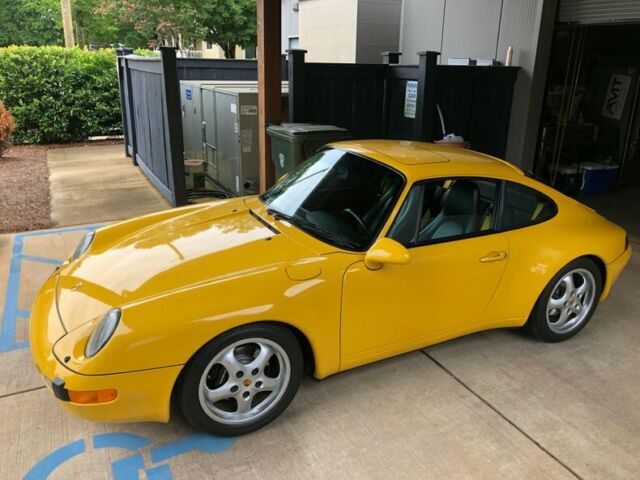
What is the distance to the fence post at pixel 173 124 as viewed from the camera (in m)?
6.78

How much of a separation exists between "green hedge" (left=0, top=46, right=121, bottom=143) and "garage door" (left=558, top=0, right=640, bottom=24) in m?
10.2

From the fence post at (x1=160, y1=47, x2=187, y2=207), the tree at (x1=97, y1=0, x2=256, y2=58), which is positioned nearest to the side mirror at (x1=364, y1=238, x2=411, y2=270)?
the fence post at (x1=160, y1=47, x2=187, y2=207)

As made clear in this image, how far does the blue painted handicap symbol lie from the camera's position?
270 cm

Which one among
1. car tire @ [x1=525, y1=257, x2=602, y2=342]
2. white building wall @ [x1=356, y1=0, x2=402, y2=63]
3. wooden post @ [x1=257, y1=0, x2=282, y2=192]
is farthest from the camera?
white building wall @ [x1=356, y1=0, x2=402, y2=63]

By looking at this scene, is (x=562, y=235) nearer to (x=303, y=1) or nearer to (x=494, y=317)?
(x=494, y=317)

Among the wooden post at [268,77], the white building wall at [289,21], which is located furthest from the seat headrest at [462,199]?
the white building wall at [289,21]

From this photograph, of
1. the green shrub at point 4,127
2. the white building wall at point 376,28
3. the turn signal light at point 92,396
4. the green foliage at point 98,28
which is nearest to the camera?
the turn signal light at point 92,396

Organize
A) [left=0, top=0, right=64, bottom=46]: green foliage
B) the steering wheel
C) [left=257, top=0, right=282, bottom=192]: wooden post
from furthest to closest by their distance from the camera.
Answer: [left=0, top=0, right=64, bottom=46]: green foliage < [left=257, top=0, right=282, bottom=192]: wooden post < the steering wheel

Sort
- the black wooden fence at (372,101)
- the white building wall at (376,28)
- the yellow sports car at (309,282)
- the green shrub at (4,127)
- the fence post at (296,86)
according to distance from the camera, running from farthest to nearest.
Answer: the white building wall at (376,28), the green shrub at (4,127), the black wooden fence at (372,101), the fence post at (296,86), the yellow sports car at (309,282)

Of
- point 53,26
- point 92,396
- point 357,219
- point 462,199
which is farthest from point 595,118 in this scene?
point 53,26

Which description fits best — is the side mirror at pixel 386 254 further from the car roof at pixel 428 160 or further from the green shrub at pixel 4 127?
the green shrub at pixel 4 127

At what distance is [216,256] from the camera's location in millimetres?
3076

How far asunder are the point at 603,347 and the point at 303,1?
39.4 feet

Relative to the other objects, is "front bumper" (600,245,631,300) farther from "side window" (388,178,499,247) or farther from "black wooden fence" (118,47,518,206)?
"black wooden fence" (118,47,518,206)
